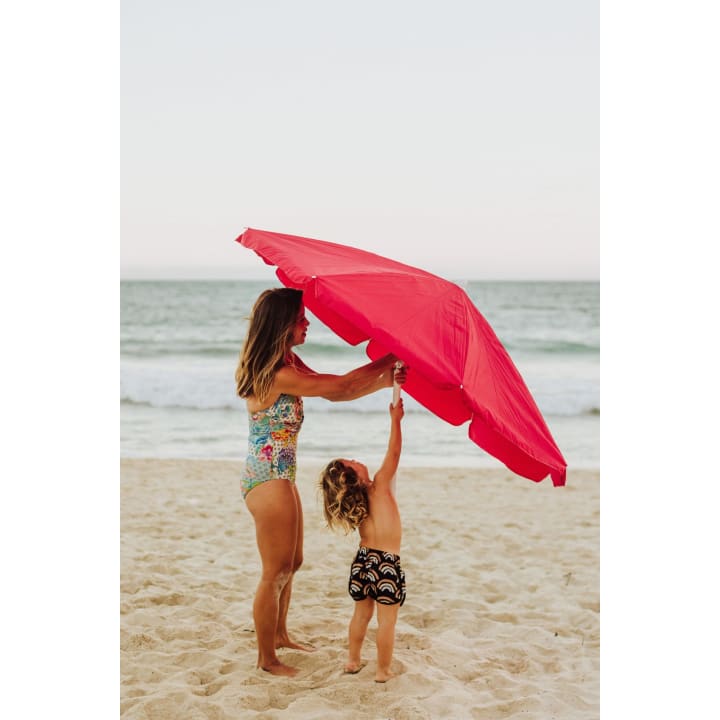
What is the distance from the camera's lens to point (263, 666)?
4473 millimetres

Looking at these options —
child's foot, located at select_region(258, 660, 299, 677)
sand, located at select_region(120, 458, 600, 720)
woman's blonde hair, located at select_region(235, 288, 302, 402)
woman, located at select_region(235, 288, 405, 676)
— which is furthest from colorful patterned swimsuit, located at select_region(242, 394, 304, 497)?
sand, located at select_region(120, 458, 600, 720)

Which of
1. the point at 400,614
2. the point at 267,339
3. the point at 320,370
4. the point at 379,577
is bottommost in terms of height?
the point at 400,614

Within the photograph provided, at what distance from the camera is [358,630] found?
4.34m

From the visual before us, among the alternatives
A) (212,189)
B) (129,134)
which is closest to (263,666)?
(129,134)

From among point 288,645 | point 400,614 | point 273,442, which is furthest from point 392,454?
point 400,614

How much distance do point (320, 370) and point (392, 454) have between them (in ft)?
52.2

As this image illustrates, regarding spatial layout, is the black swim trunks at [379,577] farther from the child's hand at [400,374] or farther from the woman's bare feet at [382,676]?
the child's hand at [400,374]

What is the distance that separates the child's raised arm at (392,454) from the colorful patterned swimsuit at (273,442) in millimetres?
460

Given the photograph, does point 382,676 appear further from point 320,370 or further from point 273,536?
point 320,370

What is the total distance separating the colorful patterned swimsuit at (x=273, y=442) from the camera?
13.9 ft

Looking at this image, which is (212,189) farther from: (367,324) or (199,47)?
(367,324)

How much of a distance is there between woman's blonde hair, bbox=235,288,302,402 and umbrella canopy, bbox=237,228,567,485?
127mm

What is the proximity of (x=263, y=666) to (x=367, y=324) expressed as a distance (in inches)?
79.5

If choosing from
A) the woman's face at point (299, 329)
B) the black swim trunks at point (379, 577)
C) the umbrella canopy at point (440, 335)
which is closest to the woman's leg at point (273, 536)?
the black swim trunks at point (379, 577)
